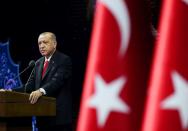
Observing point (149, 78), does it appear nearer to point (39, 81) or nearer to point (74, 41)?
point (39, 81)

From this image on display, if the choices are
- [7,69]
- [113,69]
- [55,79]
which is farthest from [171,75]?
[7,69]

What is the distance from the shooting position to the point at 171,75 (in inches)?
20.1

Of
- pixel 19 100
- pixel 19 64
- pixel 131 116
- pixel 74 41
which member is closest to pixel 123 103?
pixel 131 116

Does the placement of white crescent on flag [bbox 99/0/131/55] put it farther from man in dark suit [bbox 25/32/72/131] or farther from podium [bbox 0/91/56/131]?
man in dark suit [bbox 25/32/72/131]

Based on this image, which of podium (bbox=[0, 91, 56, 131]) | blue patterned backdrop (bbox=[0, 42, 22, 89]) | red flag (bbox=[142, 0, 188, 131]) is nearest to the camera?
red flag (bbox=[142, 0, 188, 131])

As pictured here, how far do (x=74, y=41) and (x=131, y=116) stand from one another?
424 centimetres

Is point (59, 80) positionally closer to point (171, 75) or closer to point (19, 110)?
point (19, 110)

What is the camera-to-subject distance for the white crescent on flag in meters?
0.54

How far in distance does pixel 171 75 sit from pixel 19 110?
164 cm

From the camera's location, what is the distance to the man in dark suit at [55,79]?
2434 mm

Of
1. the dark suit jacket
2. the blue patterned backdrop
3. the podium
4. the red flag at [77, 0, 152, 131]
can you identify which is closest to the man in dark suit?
the dark suit jacket

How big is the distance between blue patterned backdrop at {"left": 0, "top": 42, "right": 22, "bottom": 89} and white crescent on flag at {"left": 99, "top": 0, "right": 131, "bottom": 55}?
458 centimetres

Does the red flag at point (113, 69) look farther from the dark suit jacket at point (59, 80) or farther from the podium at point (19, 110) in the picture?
the dark suit jacket at point (59, 80)

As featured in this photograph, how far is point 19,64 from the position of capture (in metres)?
5.06
